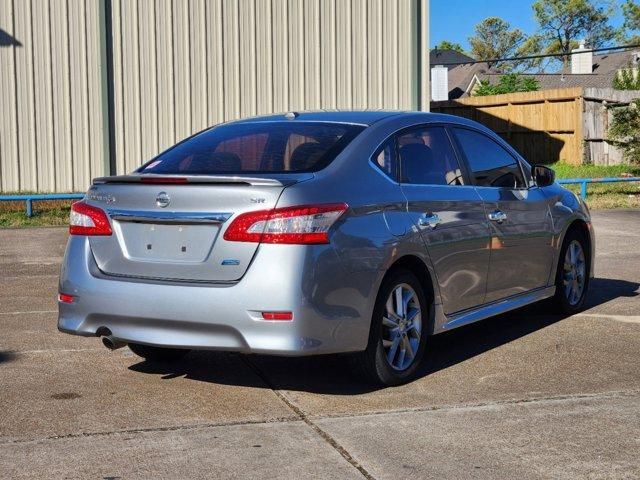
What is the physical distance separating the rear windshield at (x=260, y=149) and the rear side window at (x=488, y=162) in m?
1.09

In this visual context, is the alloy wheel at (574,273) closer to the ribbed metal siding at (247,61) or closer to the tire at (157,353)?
the tire at (157,353)

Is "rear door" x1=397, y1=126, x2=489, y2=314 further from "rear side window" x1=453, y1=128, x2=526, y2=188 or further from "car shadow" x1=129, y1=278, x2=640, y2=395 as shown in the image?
"car shadow" x1=129, y1=278, x2=640, y2=395

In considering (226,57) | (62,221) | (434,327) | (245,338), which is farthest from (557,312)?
(226,57)

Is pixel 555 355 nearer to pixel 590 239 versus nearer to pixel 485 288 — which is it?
pixel 485 288

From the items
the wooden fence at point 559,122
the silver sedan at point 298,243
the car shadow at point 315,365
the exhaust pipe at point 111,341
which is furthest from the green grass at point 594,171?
the exhaust pipe at point 111,341

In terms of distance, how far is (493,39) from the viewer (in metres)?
101

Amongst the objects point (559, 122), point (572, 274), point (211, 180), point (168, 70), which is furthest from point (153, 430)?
point (559, 122)

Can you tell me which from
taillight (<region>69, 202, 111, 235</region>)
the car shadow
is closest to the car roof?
taillight (<region>69, 202, 111, 235</region>)

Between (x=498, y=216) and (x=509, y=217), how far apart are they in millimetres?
199

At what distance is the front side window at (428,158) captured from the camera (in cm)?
626

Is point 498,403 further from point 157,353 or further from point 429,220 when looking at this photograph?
point 157,353

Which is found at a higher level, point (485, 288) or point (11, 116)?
point (11, 116)

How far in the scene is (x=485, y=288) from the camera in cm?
680

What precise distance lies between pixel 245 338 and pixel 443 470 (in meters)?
1.37
